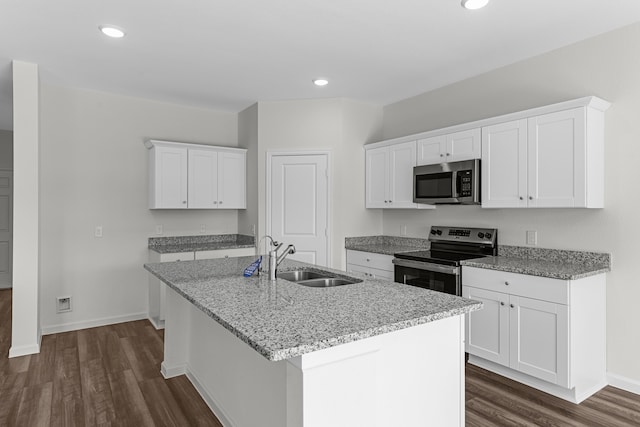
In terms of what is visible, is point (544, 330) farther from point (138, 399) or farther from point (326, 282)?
point (138, 399)

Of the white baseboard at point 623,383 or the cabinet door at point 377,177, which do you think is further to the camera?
the cabinet door at point 377,177

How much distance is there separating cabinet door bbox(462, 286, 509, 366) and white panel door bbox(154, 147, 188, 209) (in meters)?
3.19

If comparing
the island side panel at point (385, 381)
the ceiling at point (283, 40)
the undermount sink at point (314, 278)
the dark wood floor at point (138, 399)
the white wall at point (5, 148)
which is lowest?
the dark wood floor at point (138, 399)

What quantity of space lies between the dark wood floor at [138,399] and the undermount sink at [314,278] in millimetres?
986

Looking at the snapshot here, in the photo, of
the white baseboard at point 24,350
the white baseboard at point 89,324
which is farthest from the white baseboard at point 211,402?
the white baseboard at point 89,324

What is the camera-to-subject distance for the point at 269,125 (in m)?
4.63

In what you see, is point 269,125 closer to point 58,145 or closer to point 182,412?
point 58,145

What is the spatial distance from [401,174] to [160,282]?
2832mm

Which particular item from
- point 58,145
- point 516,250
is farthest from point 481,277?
point 58,145

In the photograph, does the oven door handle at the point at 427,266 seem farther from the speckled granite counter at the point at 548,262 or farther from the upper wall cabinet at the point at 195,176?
the upper wall cabinet at the point at 195,176

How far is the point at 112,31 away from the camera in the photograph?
2.79 metres

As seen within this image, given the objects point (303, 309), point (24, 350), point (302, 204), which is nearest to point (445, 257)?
point (302, 204)

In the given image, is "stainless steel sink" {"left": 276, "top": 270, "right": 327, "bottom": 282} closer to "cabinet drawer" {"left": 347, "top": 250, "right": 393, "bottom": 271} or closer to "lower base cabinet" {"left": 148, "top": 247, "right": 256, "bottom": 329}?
"cabinet drawer" {"left": 347, "top": 250, "right": 393, "bottom": 271}

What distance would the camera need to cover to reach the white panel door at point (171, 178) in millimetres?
4340
